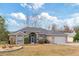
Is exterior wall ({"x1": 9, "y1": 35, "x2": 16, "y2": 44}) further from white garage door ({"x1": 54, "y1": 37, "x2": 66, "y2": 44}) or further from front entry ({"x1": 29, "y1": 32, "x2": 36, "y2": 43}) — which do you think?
white garage door ({"x1": 54, "y1": 37, "x2": 66, "y2": 44})

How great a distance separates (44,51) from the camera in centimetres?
516

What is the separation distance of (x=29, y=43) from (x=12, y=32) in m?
0.25

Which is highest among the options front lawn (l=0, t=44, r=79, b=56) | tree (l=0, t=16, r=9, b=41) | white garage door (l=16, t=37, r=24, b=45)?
tree (l=0, t=16, r=9, b=41)

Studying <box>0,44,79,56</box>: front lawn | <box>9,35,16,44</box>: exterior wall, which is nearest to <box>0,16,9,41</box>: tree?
<box>9,35,16,44</box>: exterior wall

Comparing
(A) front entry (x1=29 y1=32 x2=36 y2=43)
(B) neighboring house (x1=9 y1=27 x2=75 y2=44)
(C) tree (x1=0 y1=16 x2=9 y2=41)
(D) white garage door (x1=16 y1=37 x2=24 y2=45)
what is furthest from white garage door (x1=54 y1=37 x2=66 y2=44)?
(C) tree (x1=0 y1=16 x2=9 y2=41)

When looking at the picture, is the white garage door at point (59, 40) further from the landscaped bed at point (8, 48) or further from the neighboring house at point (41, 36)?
the landscaped bed at point (8, 48)

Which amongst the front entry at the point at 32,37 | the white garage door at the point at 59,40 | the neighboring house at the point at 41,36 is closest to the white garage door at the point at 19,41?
the neighboring house at the point at 41,36

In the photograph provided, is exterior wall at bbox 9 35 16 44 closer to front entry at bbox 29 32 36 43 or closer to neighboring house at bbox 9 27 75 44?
neighboring house at bbox 9 27 75 44

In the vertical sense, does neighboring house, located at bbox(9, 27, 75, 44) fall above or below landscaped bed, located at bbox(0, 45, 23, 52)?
above

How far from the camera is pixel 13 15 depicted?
16.9 feet

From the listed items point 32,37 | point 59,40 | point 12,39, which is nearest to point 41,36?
point 32,37

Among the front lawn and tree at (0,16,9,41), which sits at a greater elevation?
tree at (0,16,9,41)

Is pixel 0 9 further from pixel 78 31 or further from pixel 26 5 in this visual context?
pixel 78 31

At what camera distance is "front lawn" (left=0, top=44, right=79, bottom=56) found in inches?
203
